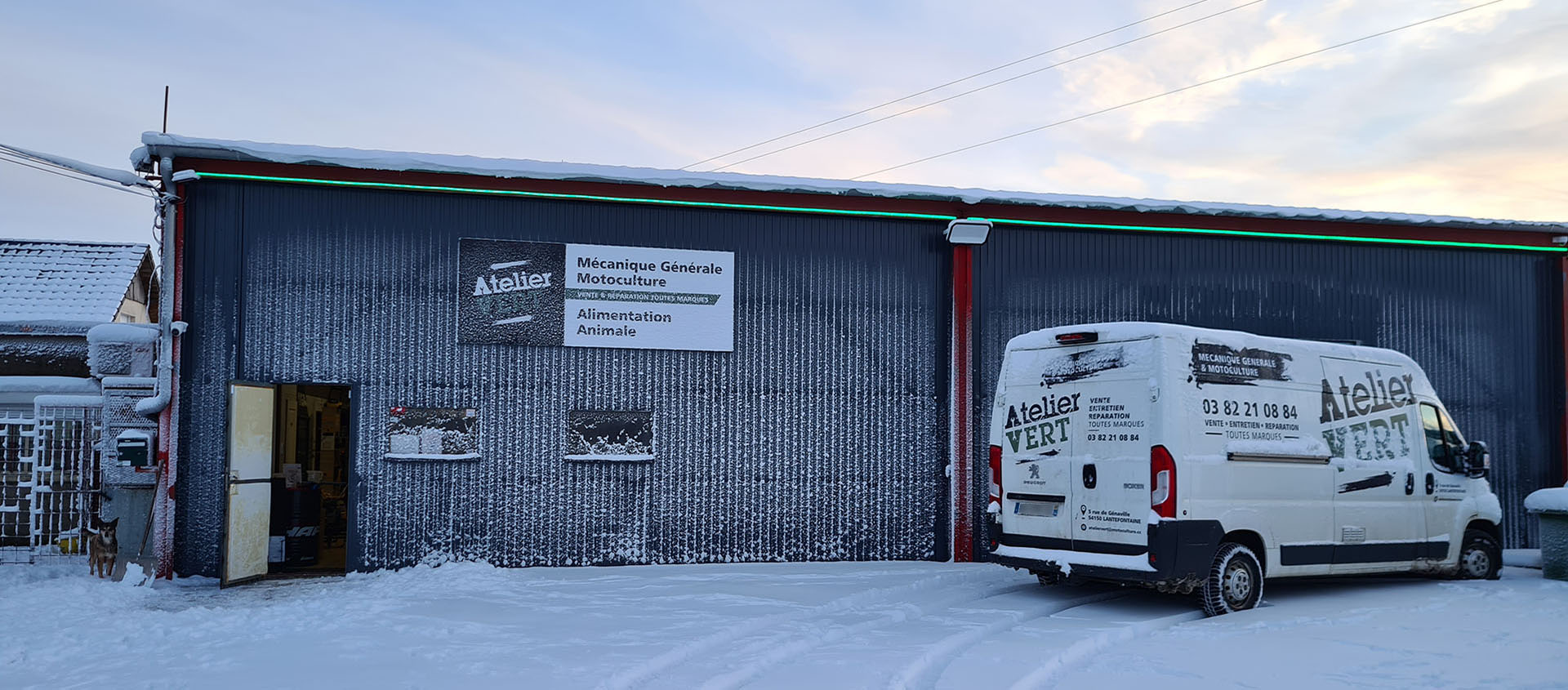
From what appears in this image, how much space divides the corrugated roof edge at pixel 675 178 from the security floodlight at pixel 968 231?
311mm

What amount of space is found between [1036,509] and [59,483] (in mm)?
10310

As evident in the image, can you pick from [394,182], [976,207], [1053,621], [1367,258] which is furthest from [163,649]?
[1367,258]

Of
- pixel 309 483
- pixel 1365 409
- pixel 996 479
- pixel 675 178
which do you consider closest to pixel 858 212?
pixel 675 178

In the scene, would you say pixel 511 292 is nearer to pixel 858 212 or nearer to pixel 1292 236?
pixel 858 212

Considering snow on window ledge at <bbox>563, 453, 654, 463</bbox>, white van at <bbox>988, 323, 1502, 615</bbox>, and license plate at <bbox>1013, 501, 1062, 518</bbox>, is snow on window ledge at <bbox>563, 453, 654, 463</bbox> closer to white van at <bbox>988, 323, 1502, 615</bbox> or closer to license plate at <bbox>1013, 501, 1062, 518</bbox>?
white van at <bbox>988, 323, 1502, 615</bbox>

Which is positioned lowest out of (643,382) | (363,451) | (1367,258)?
(363,451)

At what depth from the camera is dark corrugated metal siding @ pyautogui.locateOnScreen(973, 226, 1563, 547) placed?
1308 centimetres

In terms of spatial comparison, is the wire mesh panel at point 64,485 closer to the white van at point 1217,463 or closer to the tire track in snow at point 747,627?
the tire track in snow at point 747,627

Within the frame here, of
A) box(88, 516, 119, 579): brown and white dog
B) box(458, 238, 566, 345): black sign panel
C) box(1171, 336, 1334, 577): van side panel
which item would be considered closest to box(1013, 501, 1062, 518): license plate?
box(1171, 336, 1334, 577): van side panel

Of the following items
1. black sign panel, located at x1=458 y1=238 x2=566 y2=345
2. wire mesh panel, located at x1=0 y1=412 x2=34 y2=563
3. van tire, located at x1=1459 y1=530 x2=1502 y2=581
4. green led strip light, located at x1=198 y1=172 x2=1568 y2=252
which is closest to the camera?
van tire, located at x1=1459 y1=530 x2=1502 y2=581

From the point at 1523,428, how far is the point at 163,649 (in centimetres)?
1571

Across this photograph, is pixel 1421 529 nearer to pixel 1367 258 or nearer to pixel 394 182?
pixel 1367 258

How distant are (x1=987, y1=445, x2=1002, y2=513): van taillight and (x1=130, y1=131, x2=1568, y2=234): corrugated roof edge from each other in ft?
12.3

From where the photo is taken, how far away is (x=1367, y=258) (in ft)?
46.3
